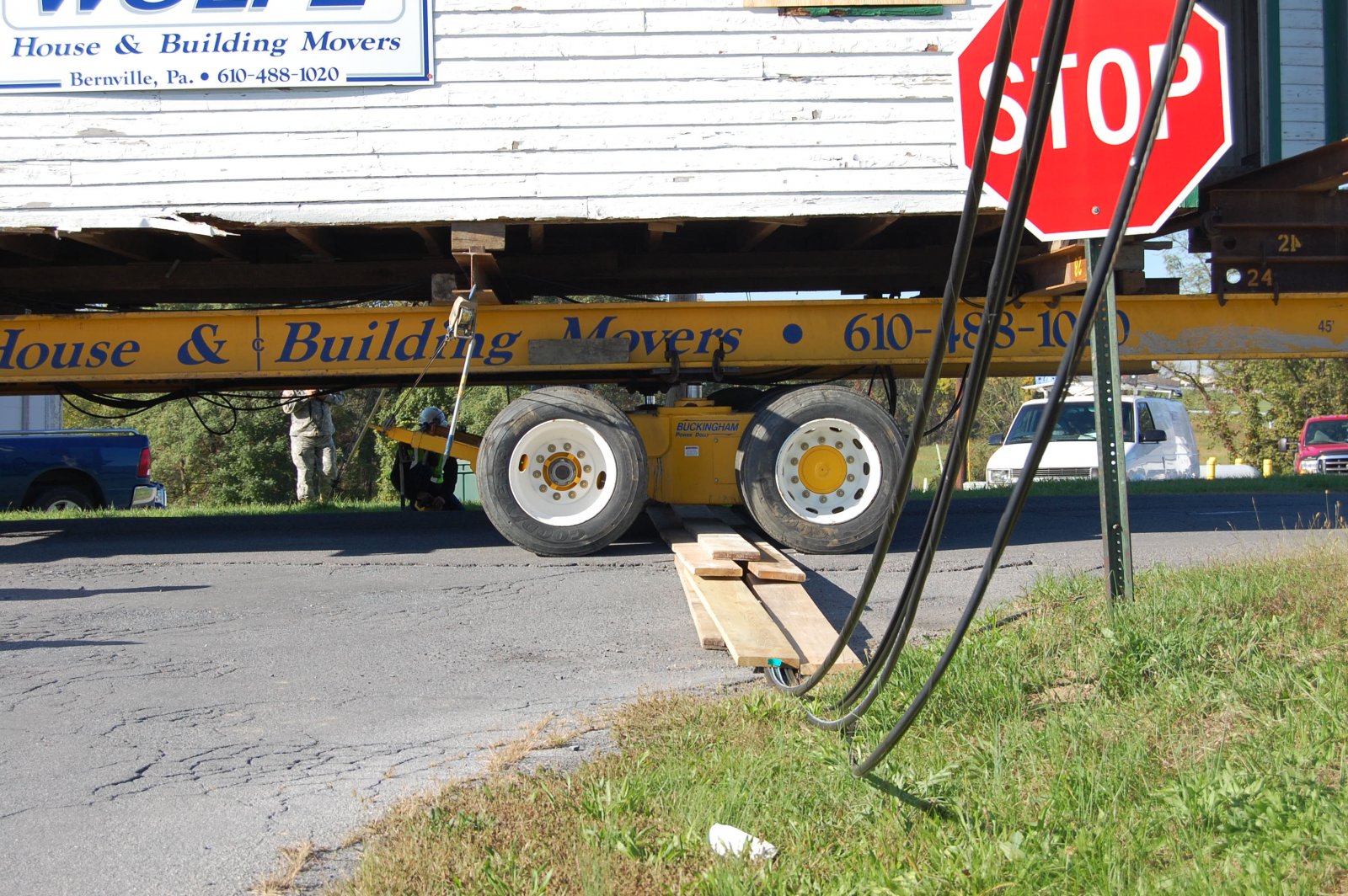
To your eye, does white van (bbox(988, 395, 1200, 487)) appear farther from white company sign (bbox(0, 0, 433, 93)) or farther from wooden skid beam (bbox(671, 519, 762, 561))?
white company sign (bbox(0, 0, 433, 93))

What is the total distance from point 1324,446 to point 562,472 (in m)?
21.6

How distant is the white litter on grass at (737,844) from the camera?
3111 mm

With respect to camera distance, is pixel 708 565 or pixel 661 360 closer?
pixel 708 565

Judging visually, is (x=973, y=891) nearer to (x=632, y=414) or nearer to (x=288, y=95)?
(x=632, y=414)

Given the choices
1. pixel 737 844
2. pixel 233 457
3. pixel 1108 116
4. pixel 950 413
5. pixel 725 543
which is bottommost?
pixel 737 844

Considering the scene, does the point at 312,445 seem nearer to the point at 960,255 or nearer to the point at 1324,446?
the point at 960,255

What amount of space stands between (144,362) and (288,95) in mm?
2180

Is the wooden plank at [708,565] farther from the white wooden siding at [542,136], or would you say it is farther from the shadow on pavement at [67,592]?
the shadow on pavement at [67,592]

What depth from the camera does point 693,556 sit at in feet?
23.2

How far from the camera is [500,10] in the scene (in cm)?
835

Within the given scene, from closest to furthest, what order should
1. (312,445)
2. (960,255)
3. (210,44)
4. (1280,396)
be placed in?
(960,255) < (210,44) < (312,445) < (1280,396)

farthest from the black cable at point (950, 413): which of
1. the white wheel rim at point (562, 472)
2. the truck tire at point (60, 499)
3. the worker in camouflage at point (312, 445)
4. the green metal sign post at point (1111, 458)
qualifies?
the truck tire at point (60, 499)

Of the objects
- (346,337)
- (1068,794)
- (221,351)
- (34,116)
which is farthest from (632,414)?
(1068,794)

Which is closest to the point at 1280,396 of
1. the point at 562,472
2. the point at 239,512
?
the point at 239,512
